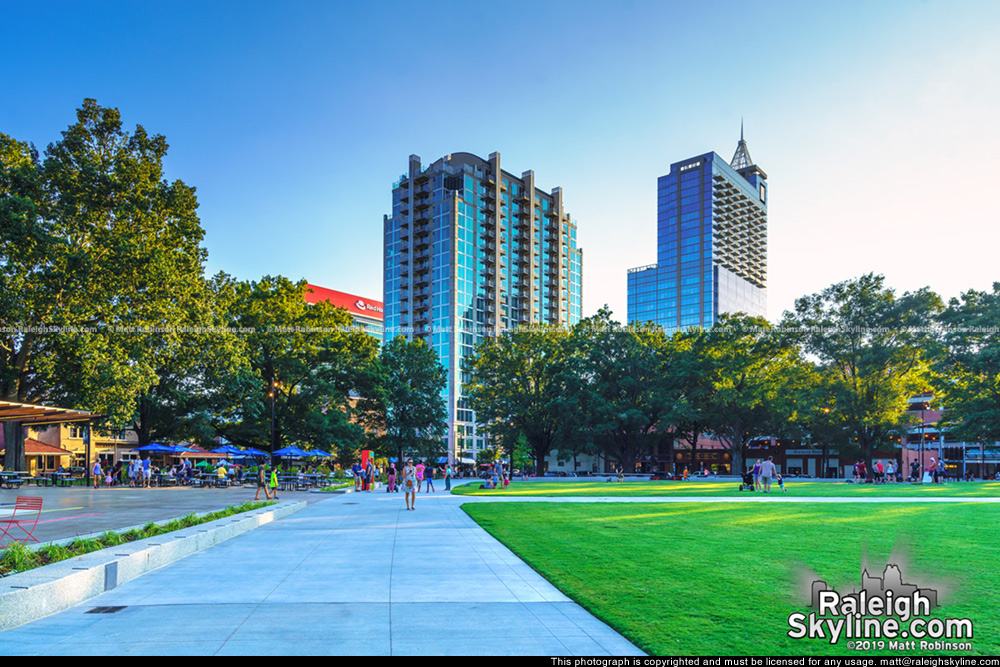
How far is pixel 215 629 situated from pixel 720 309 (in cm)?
19495

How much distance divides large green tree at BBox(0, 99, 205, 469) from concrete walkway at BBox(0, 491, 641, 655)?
24.9 metres

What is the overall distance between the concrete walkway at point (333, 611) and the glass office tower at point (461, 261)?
112m

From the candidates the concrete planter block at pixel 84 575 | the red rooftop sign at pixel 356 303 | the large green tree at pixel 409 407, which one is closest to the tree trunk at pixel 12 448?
the large green tree at pixel 409 407

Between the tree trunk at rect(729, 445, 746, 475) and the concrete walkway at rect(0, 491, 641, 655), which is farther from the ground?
the concrete walkway at rect(0, 491, 641, 655)

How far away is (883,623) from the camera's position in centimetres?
689

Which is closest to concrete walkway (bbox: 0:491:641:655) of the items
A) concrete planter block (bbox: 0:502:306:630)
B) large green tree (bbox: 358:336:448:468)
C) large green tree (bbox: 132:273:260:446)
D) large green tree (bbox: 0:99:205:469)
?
concrete planter block (bbox: 0:502:306:630)

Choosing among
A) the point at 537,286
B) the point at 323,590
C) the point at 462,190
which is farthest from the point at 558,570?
the point at 537,286

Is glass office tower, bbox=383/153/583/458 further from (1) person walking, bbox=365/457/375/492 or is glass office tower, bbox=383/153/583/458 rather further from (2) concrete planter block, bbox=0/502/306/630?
(2) concrete planter block, bbox=0/502/306/630

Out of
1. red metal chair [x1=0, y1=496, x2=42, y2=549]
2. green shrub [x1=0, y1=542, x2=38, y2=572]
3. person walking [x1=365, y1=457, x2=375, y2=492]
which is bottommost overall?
person walking [x1=365, y1=457, x2=375, y2=492]

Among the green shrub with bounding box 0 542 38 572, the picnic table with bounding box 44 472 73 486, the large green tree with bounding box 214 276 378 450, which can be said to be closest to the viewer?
the green shrub with bounding box 0 542 38 572

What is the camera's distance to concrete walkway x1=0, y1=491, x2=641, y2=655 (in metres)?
6.27

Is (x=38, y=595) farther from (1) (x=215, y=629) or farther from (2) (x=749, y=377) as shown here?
(2) (x=749, y=377)

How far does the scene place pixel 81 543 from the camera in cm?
1093

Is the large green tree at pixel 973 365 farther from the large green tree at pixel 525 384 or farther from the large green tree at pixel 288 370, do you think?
the large green tree at pixel 288 370
